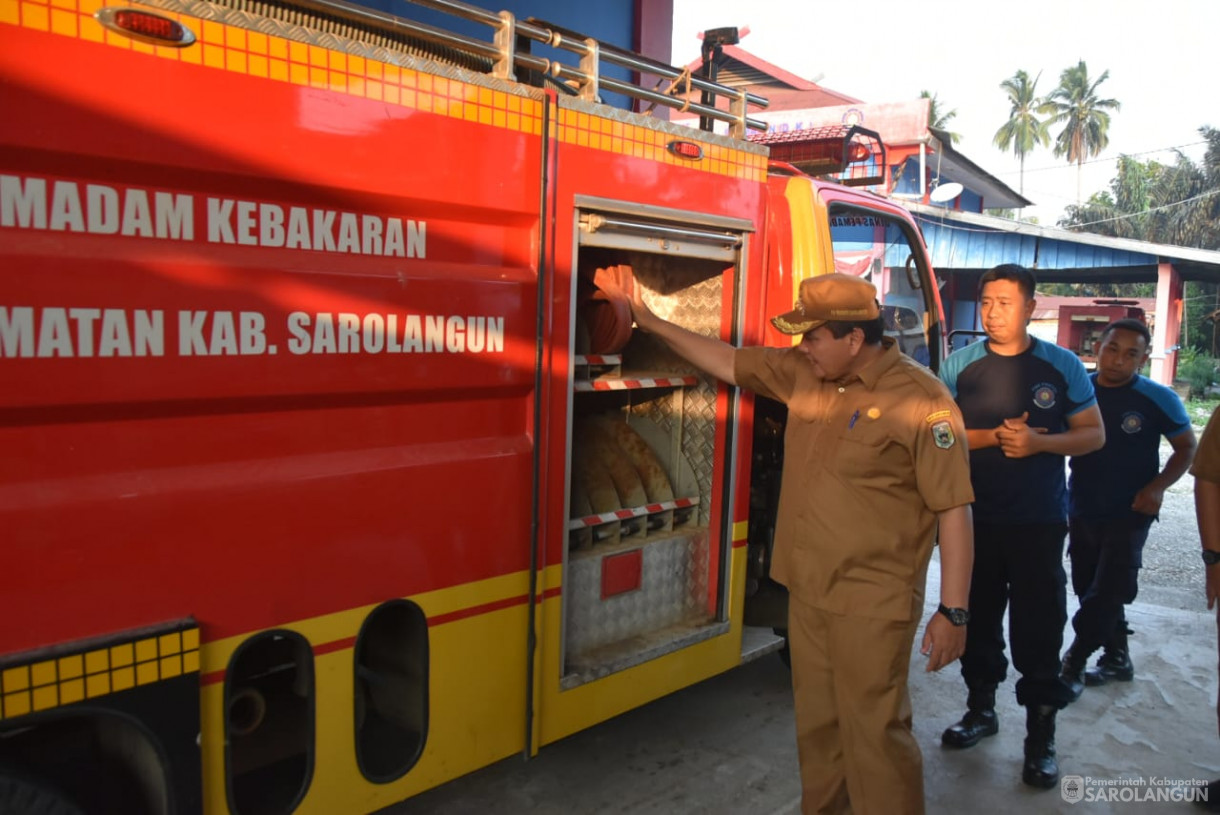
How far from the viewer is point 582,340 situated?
336 centimetres

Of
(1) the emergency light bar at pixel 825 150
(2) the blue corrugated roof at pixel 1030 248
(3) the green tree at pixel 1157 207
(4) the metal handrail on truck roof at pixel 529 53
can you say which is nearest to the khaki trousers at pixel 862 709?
(4) the metal handrail on truck roof at pixel 529 53

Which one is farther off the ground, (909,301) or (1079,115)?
(1079,115)

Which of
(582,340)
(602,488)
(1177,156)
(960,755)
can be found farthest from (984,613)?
(1177,156)

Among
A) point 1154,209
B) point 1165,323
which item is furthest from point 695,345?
point 1154,209

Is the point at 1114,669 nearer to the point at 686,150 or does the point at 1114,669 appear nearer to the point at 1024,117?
the point at 686,150

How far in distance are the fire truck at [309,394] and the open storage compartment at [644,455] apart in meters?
0.02

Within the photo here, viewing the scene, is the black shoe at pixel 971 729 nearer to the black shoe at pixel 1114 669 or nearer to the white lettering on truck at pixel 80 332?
the black shoe at pixel 1114 669

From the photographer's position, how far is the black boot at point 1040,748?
3.66 meters

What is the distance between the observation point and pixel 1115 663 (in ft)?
15.6

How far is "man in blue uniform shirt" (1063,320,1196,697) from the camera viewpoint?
4.32 m

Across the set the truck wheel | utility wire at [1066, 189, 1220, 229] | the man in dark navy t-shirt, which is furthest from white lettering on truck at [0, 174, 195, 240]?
utility wire at [1066, 189, 1220, 229]

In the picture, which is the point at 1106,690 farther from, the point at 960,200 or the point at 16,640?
the point at 960,200

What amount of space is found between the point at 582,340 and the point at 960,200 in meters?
25.6

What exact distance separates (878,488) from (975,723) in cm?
190
